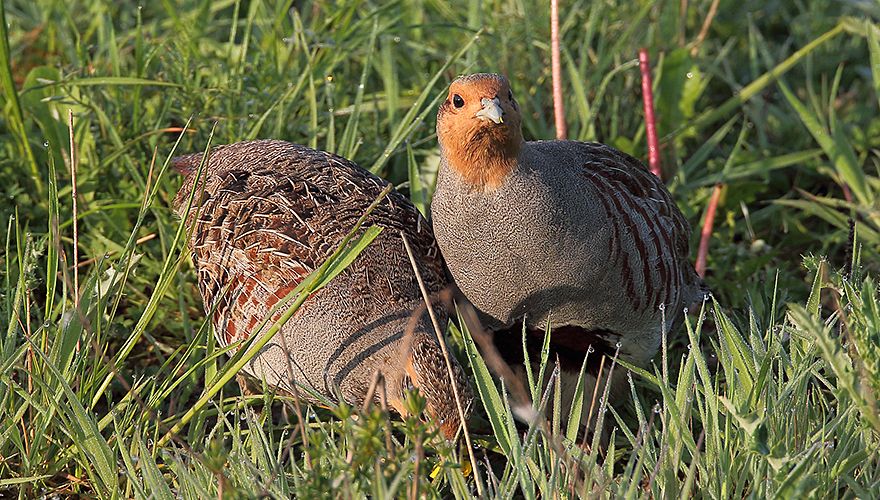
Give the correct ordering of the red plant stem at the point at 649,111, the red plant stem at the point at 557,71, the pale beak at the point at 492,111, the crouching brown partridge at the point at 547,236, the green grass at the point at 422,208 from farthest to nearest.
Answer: the red plant stem at the point at 649,111
the red plant stem at the point at 557,71
the crouching brown partridge at the point at 547,236
the pale beak at the point at 492,111
the green grass at the point at 422,208

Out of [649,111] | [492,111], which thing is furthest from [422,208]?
[492,111]

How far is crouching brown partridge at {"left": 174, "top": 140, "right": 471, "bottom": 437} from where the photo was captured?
308 cm

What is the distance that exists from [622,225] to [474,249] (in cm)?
50

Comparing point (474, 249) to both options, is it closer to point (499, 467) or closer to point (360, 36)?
point (499, 467)

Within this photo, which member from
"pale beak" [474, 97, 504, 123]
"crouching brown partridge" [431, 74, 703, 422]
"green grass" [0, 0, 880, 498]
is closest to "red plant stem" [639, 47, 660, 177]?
"green grass" [0, 0, 880, 498]

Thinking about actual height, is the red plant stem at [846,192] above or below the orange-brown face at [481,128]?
below

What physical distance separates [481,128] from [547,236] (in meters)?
0.39

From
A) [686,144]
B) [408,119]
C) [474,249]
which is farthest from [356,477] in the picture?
[686,144]

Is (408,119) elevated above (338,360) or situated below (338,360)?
above

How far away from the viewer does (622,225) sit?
335 centimetres

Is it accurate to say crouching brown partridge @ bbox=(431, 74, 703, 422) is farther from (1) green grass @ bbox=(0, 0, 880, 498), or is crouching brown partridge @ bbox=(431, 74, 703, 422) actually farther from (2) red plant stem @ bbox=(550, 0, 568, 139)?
(2) red plant stem @ bbox=(550, 0, 568, 139)

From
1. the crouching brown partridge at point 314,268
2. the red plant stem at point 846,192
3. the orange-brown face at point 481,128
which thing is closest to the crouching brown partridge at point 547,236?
the orange-brown face at point 481,128

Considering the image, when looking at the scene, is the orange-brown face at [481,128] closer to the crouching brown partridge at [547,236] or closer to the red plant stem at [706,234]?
the crouching brown partridge at [547,236]

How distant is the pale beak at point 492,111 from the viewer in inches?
112
